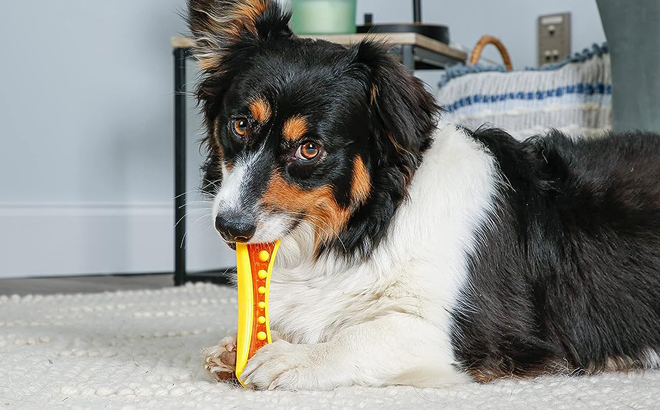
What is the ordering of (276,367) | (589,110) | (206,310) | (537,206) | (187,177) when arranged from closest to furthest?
(276,367) → (537,206) → (206,310) → (589,110) → (187,177)

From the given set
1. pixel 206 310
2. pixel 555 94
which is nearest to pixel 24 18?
pixel 206 310

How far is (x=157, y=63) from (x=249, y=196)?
2.47 meters

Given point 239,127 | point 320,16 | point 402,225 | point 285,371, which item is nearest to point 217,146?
point 239,127

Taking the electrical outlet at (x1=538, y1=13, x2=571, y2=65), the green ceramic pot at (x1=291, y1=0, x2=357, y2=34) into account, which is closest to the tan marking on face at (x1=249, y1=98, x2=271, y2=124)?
the green ceramic pot at (x1=291, y1=0, x2=357, y2=34)

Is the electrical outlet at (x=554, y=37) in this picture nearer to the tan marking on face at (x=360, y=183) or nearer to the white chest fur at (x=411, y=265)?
the white chest fur at (x=411, y=265)

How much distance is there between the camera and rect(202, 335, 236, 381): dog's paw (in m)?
1.56

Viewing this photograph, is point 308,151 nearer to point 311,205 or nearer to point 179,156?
point 311,205

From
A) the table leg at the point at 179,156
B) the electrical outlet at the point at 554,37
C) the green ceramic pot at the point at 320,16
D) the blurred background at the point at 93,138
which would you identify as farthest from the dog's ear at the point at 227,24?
the electrical outlet at the point at 554,37

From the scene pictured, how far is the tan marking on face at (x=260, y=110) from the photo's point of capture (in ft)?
5.05

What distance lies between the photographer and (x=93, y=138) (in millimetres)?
3672

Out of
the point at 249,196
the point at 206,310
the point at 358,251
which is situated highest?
the point at 249,196

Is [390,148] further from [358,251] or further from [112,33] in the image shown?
[112,33]

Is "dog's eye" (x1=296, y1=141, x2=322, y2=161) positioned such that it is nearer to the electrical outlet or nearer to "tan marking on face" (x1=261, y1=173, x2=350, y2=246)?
"tan marking on face" (x1=261, y1=173, x2=350, y2=246)

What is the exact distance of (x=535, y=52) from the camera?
394cm
